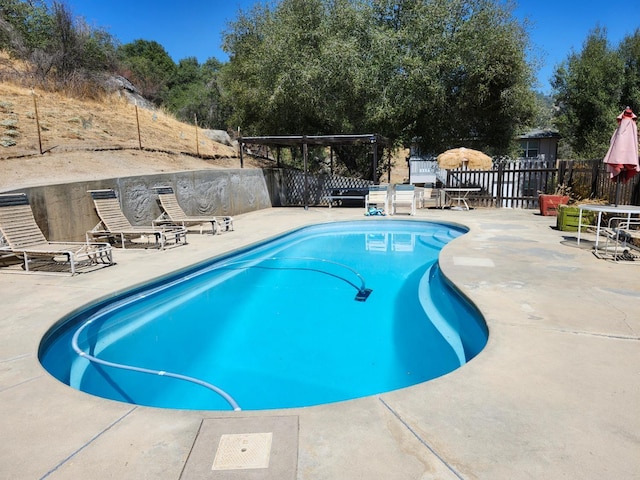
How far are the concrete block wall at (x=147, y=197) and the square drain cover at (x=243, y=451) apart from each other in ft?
20.4

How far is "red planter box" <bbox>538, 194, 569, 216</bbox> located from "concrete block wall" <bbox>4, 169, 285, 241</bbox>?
880 cm

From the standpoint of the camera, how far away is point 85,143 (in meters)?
12.4

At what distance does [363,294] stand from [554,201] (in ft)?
27.1

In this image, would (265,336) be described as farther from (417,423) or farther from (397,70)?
(397,70)

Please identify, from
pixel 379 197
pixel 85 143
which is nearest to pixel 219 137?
pixel 85 143

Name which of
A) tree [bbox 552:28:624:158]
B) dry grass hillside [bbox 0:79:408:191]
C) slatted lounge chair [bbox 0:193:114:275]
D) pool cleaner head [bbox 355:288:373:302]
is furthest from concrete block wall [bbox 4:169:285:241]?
tree [bbox 552:28:624:158]

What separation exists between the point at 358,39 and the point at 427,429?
588 inches

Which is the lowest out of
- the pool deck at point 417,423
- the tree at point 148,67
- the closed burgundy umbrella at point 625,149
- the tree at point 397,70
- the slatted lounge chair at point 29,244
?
the pool deck at point 417,423

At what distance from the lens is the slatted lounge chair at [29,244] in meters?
5.99

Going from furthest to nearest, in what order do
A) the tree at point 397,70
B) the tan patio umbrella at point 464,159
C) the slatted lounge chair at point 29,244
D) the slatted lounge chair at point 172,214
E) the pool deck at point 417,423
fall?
the tree at point 397,70 → the tan patio umbrella at point 464,159 → the slatted lounge chair at point 172,214 → the slatted lounge chair at point 29,244 → the pool deck at point 417,423

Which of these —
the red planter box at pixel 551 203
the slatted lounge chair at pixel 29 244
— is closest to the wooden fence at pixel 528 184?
the red planter box at pixel 551 203

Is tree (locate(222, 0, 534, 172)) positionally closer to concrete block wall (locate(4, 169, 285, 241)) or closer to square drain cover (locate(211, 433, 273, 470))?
concrete block wall (locate(4, 169, 285, 241))

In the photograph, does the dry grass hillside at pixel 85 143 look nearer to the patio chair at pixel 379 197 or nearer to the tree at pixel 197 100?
Result: the patio chair at pixel 379 197

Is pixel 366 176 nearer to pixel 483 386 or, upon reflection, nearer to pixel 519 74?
pixel 519 74
